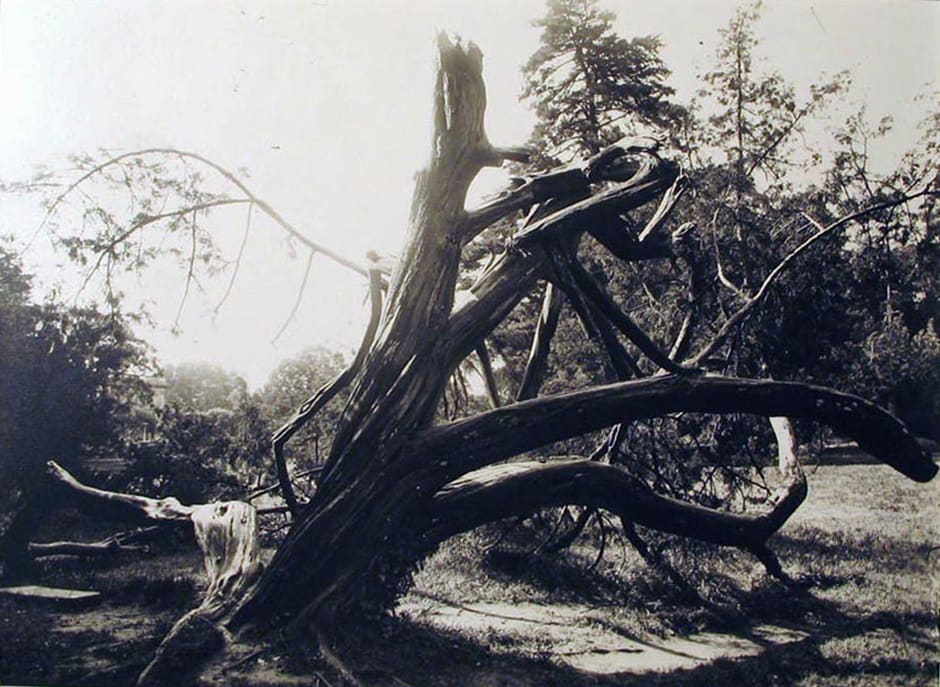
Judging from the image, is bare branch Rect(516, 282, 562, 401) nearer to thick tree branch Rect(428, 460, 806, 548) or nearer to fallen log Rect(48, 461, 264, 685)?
thick tree branch Rect(428, 460, 806, 548)

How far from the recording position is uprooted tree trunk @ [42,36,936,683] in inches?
161

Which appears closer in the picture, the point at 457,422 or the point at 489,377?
the point at 457,422

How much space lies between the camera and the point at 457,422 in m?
4.20

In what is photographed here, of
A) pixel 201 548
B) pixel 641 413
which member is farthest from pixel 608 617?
pixel 201 548

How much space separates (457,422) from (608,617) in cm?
188

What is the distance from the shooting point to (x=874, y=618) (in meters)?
4.38

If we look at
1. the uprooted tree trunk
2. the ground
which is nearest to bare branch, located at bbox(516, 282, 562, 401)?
the uprooted tree trunk

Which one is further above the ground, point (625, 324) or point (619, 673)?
point (625, 324)

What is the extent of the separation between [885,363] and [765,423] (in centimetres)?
147

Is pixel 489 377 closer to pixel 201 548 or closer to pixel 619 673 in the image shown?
pixel 619 673

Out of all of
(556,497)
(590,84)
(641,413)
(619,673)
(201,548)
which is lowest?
(619,673)

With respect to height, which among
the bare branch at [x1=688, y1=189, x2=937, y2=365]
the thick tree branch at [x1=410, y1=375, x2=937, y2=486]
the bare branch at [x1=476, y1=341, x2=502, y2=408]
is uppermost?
the bare branch at [x1=688, y1=189, x2=937, y2=365]

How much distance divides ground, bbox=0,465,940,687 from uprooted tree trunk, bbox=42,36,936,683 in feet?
1.17

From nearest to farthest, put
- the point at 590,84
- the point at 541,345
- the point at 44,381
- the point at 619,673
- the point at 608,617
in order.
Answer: the point at 619,673 < the point at 608,617 < the point at 44,381 < the point at 541,345 < the point at 590,84
